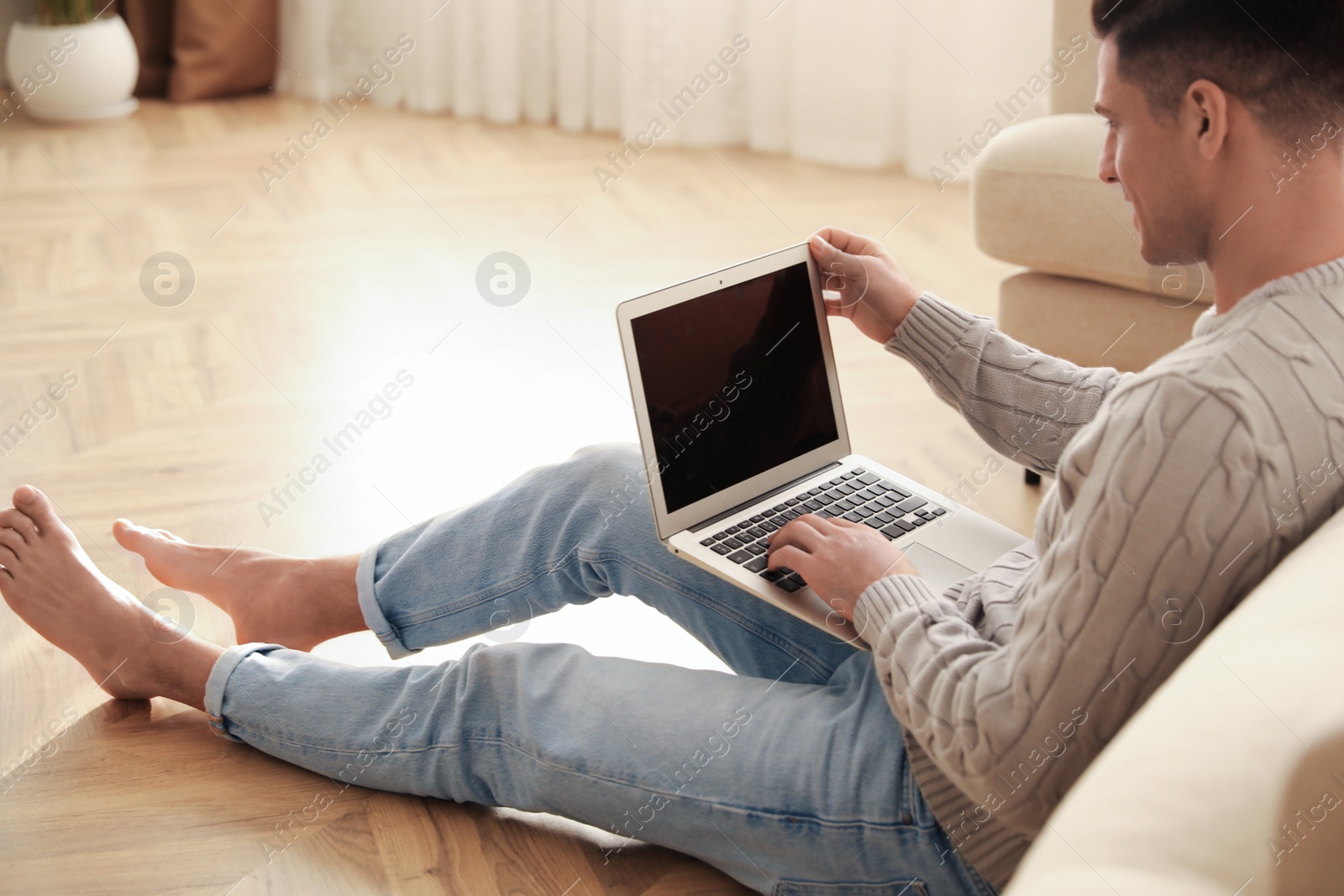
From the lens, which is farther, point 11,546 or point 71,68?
point 71,68

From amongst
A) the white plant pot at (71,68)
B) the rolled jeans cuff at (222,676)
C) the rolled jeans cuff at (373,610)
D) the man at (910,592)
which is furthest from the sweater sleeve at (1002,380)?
the white plant pot at (71,68)

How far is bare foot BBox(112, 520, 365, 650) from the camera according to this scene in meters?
1.37

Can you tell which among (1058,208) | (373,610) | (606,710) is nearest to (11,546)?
(373,610)

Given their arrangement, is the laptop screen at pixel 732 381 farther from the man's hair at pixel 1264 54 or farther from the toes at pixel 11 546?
the toes at pixel 11 546

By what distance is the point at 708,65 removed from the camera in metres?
3.59

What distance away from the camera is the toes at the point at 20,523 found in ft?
4.52

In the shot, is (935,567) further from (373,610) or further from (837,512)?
(373,610)

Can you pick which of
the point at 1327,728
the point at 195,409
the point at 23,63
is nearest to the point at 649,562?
the point at 1327,728

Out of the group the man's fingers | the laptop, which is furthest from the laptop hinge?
the man's fingers

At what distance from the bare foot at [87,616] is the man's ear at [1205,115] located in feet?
3.53

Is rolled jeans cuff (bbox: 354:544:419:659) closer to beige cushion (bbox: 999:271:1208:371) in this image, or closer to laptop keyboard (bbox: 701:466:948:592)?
laptop keyboard (bbox: 701:466:948:592)

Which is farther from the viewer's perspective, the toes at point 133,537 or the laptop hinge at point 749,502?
the toes at point 133,537

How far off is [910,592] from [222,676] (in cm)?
72

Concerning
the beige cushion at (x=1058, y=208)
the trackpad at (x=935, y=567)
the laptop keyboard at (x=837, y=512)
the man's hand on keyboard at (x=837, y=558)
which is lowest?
the trackpad at (x=935, y=567)
